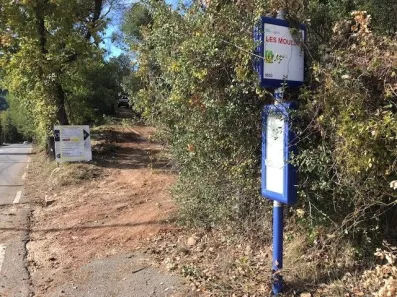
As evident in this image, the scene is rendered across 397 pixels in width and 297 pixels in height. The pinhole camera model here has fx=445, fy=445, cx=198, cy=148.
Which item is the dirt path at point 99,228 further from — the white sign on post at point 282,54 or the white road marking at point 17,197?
the white sign on post at point 282,54

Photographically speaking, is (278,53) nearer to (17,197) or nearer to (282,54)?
(282,54)

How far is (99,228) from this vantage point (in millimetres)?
7754

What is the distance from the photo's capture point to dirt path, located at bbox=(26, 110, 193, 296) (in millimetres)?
5180

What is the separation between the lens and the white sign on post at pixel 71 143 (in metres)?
14.1

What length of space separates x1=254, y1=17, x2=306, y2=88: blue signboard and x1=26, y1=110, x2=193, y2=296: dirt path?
7.83 ft

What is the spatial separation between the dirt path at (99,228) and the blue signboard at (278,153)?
1520mm

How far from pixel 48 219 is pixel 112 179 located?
3.65 m

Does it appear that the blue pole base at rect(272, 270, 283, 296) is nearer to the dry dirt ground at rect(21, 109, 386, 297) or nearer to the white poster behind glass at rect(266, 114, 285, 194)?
the dry dirt ground at rect(21, 109, 386, 297)

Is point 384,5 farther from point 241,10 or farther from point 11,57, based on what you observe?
point 11,57

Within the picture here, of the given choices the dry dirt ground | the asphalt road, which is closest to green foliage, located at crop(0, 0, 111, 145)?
the asphalt road

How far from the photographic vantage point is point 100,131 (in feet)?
72.4

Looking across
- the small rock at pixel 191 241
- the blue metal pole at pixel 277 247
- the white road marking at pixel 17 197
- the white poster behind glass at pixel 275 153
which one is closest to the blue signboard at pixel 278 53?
the white poster behind glass at pixel 275 153

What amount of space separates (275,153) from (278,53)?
0.89 m

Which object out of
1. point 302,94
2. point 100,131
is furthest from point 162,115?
point 100,131
